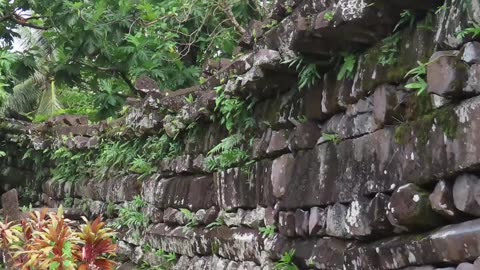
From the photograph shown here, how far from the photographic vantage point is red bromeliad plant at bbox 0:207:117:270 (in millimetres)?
4297

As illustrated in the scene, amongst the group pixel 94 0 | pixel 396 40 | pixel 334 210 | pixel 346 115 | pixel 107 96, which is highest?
pixel 94 0

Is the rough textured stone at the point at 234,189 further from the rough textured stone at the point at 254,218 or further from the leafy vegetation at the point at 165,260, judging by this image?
the leafy vegetation at the point at 165,260

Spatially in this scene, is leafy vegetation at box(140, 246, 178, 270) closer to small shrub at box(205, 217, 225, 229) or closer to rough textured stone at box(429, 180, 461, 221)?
small shrub at box(205, 217, 225, 229)

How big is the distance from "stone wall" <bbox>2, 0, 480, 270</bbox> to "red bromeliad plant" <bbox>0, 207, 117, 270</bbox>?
2.96 feet

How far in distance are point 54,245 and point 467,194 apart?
2.99 meters

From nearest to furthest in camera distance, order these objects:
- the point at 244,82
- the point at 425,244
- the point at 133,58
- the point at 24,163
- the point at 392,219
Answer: the point at 425,244, the point at 392,219, the point at 244,82, the point at 133,58, the point at 24,163

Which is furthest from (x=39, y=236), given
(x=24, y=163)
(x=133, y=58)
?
(x=24, y=163)

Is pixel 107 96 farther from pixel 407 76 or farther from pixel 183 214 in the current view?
pixel 407 76

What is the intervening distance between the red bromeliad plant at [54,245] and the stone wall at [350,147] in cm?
90

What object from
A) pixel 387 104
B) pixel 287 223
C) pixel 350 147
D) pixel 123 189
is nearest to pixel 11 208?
pixel 123 189

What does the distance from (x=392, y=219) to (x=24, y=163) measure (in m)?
9.50

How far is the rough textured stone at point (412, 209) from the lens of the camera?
2.52m

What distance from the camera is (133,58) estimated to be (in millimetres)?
8328

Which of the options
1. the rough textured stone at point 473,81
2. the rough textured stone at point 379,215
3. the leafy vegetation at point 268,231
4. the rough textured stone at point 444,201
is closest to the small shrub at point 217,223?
the leafy vegetation at point 268,231
